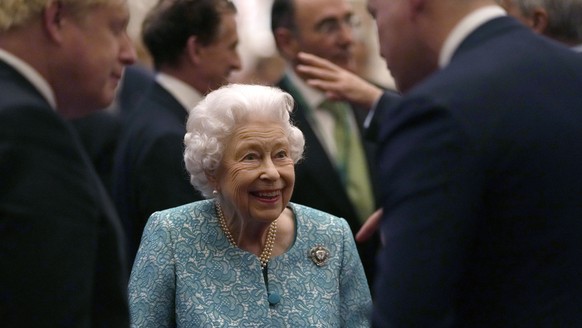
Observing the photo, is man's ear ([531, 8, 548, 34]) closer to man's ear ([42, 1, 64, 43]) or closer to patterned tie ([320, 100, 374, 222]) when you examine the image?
patterned tie ([320, 100, 374, 222])

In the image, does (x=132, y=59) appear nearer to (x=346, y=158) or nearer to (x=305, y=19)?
(x=346, y=158)

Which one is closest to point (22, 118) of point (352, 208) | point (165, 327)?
point (165, 327)

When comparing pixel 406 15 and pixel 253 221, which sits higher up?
pixel 406 15

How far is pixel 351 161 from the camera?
5.07 metres

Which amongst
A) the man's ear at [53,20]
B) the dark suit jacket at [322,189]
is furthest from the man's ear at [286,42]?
the man's ear at [53,20]

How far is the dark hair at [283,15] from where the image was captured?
5504 millimetres

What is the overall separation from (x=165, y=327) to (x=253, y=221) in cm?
51

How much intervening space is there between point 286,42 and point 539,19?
1226 millimetres

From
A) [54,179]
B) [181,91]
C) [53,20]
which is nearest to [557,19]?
[181,91]

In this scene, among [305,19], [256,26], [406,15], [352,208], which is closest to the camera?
[406,15]

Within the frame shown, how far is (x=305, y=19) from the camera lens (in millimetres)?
5449

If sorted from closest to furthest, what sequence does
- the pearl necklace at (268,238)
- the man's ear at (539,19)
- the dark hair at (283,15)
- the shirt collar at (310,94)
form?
the pearl necklace at (268,238), the man's ear at (539,19), the shirt collar at (310,94), the dark hair at (283,15)

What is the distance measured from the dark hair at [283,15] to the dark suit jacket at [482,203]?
3.10 metres

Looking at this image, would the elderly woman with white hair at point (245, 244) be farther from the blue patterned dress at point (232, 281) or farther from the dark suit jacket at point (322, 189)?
the dark suit jacket at point (322, 189)
